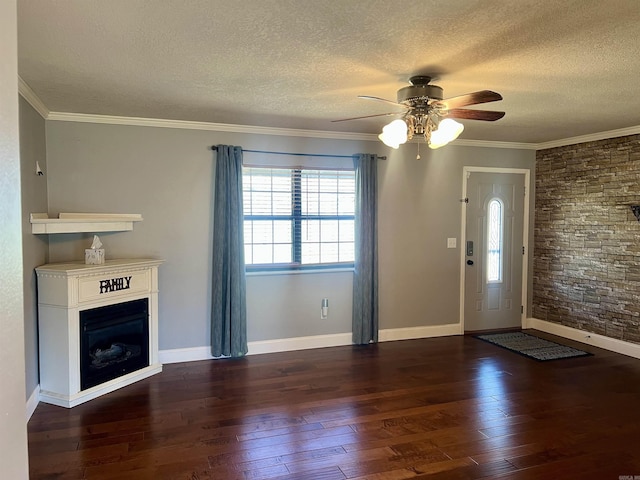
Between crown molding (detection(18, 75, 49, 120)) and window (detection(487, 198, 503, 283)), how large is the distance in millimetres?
4979

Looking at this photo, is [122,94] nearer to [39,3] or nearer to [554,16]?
[39,3]

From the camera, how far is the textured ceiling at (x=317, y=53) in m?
2.00

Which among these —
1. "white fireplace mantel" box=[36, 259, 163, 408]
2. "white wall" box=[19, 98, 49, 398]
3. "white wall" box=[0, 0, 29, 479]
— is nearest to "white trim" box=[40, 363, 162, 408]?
"white fireplace mantel" box=[36, 259, 163, 408]

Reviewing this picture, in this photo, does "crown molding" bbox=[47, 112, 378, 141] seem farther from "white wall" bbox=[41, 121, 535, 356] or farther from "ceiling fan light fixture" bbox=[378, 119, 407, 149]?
"ceiling fan light fixture" bbox=[378, 119, 407, 149]

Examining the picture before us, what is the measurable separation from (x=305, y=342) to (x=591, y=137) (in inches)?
160

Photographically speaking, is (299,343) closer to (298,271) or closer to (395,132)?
(298,271)

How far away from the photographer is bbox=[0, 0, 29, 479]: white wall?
95cm

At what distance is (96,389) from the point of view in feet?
11.6

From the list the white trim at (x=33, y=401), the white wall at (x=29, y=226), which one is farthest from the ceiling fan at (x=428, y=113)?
the white trim at (x=33, y=401)

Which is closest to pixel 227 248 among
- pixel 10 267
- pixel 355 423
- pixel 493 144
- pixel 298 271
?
pixel 298 271

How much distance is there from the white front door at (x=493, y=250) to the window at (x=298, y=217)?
1.64 m

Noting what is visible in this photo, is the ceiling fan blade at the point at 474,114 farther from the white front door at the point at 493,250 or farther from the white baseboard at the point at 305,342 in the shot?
the white baseboard at the point at 305,342

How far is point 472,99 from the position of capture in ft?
8.80

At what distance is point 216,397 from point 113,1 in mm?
2866
